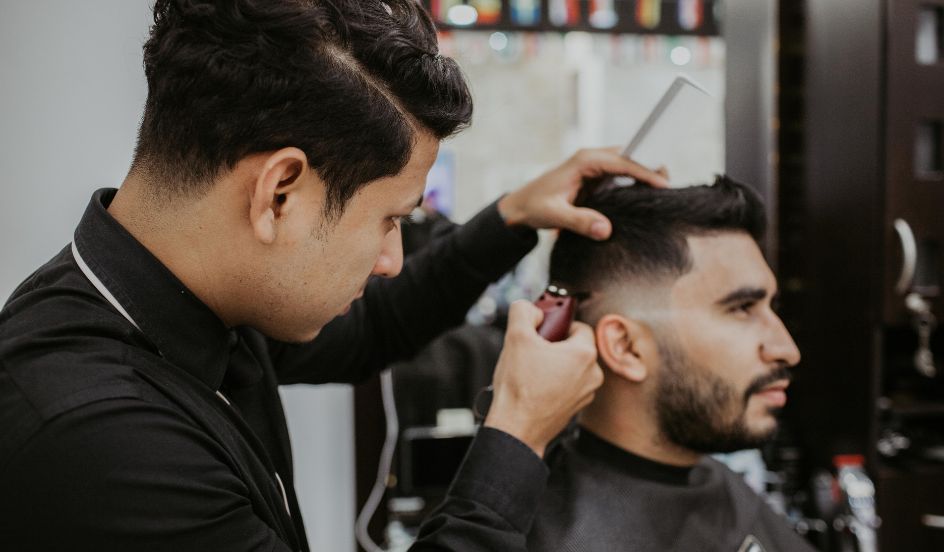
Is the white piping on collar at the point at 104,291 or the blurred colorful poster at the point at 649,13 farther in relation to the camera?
the blurred colorful poster at the point at 649,13

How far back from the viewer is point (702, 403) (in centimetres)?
154

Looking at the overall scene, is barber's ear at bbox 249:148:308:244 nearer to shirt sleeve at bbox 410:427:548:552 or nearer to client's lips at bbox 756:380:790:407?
shirt sleeve at bbox 410:427:548:552

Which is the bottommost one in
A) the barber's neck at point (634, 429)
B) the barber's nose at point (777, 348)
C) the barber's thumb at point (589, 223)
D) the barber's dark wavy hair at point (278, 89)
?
the barber's neck at point (634, 429)

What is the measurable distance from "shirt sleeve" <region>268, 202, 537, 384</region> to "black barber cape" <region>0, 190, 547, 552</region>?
250 mm

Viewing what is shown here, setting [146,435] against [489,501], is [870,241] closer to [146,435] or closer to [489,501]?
[489,501]

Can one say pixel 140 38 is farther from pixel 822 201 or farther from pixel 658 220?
pixel 822 201

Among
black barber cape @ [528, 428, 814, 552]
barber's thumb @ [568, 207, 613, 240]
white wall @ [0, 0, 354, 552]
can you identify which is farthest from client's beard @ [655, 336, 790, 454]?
white wall @ [0, 0, 354, 552]

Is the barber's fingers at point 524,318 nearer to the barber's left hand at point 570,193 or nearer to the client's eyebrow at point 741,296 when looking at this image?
the barber's left hand at point 570,193

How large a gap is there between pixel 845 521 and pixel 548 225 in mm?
1238

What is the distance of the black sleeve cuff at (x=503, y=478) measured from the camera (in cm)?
111

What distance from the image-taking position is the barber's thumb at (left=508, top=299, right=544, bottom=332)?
4.20 feet

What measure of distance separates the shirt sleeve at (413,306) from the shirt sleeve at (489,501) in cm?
50

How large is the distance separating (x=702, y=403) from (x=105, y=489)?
1097mm

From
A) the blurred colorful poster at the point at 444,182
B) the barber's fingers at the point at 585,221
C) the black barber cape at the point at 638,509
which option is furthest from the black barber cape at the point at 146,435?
the blurred colorful poster at the point at 444,182
